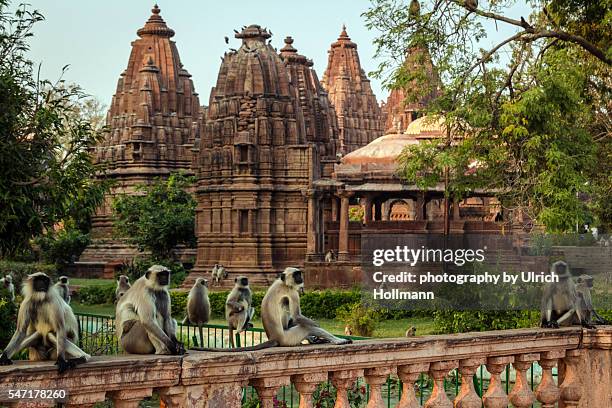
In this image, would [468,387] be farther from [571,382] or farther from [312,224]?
[312,224]

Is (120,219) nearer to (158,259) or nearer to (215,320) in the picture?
(158,259)

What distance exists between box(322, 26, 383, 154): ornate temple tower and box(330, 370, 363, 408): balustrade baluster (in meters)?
66.6

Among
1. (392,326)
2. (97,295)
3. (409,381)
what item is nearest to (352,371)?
(409,381)

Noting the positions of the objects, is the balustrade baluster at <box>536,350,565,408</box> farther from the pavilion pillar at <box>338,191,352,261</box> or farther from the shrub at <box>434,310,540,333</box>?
the pavilion pillar at <box>338,191,352,261</box>

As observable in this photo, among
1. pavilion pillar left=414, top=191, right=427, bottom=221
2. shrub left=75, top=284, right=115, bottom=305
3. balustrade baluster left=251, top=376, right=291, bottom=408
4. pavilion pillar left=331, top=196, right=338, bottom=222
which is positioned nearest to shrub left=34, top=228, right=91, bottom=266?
shrub left=75, top=284, right=115, bottom=305

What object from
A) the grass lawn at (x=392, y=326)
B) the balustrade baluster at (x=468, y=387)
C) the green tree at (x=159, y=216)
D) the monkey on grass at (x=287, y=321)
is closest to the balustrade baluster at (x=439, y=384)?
the balustrade baluster at (x=468, y=387)

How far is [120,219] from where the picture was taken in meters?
47.8

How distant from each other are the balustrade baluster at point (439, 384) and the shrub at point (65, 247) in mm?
44728

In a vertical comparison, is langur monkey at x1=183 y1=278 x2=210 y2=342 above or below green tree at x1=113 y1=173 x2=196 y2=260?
below

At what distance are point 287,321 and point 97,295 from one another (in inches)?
1180

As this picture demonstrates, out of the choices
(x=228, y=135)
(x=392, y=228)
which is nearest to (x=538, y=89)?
(x=392, y=228)

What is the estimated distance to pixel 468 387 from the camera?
285 inches

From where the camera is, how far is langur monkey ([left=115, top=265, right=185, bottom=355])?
20.7 ft

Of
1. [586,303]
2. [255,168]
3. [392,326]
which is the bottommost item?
[392,326]
